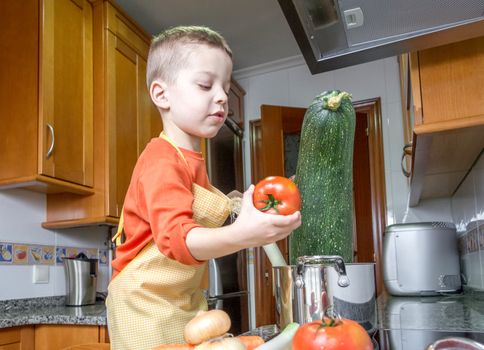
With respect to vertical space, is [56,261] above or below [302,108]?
below

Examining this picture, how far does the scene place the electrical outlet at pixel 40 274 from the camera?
190cm

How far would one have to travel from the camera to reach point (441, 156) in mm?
1221

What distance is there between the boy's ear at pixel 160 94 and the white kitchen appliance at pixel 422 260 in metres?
1.26

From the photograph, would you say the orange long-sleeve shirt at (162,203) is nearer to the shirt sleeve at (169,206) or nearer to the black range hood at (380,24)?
the shirt sleeve at (169,206)

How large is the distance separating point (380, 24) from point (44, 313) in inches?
57.5

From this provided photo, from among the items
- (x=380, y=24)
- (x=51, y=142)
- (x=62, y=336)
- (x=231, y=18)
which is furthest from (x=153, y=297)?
(x=231, y=18)

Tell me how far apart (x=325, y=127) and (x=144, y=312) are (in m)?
0.44

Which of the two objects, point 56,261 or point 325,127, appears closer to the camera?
point 325,127

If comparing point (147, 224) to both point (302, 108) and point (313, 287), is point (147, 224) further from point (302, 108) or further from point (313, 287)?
point (302, 108)

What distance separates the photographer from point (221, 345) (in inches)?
16.4

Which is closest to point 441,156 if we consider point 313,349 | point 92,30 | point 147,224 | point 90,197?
point 147,224

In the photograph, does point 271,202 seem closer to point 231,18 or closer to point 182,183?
point 182,183

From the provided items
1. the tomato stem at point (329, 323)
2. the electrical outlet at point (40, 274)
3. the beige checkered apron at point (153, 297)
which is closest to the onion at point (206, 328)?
the tomato stem at point (329, 323)

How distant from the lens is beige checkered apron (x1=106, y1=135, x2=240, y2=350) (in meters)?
0.66
